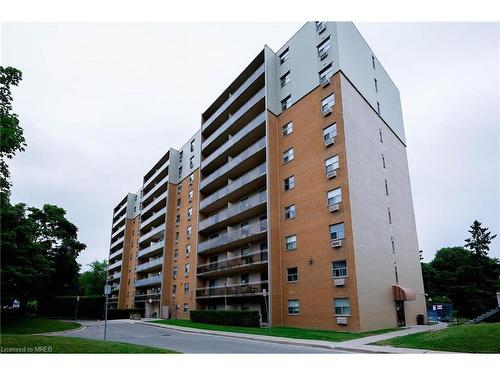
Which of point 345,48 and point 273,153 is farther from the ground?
point 345,48

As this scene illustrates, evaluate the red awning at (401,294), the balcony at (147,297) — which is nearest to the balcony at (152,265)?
the balcony at (147,297)

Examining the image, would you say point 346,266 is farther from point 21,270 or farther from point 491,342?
point 21,270

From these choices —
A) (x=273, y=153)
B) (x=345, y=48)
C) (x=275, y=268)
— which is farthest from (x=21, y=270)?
(x=345, y=48)

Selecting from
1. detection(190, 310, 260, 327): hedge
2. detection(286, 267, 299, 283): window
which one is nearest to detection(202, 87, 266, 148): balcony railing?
detection(286, 267, 299, 283): window

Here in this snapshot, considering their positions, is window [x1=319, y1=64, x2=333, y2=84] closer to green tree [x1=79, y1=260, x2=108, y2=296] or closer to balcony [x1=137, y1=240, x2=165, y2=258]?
balcony [x1=137, y1=240, x2=165, y2=258]

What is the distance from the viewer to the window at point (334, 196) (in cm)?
2477

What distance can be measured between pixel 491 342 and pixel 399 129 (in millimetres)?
27423

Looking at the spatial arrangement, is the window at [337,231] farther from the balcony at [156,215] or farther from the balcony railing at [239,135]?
the balcony at [156,215]

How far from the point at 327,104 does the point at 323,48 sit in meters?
5.49

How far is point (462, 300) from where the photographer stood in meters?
51.1

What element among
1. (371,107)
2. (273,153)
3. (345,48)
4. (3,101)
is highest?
(345,48)

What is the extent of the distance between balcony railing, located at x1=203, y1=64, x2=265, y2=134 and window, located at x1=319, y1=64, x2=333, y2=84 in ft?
24.5

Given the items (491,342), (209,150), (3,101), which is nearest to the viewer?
(491,342)

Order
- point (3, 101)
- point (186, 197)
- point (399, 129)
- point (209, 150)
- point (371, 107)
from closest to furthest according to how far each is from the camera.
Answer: point (3, 101) < point (371, 107) < point (399, 129) < point (209, 150) < point (186, 197)
